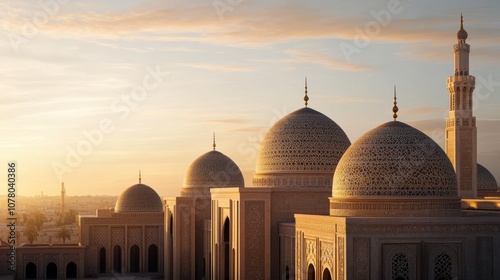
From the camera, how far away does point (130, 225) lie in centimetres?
3722

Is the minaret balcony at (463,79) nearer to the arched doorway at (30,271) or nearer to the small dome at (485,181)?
the small dome at (485,181)

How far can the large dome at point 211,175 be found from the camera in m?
33.3

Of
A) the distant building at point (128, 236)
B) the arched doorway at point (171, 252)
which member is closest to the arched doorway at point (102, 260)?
the distant building at point (128, 236)

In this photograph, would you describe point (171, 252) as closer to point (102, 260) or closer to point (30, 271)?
point (102, 260)

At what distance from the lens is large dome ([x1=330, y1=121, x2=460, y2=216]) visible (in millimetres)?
20797

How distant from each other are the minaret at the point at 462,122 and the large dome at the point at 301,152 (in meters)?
5.69

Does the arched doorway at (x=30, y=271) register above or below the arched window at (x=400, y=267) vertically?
below

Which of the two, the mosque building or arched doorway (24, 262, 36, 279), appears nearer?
the mosque building

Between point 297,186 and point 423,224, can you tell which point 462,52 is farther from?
point 423,224

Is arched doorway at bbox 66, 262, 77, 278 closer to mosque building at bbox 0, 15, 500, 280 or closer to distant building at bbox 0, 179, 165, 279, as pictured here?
mosque building at bbox 0, 15, 500, 280

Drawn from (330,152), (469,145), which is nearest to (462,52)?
(469,145)

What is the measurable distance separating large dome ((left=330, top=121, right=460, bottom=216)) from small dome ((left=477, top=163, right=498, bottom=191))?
15.9m

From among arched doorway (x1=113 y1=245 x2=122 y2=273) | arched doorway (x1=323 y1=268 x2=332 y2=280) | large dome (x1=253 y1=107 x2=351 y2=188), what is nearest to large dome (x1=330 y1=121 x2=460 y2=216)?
arched doorway (x1=323 y1=268 x2=332 y2=280)

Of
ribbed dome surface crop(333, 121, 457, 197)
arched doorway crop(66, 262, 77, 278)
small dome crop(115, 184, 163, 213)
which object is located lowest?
arched doorway crop(66, 262, 77, 278)
